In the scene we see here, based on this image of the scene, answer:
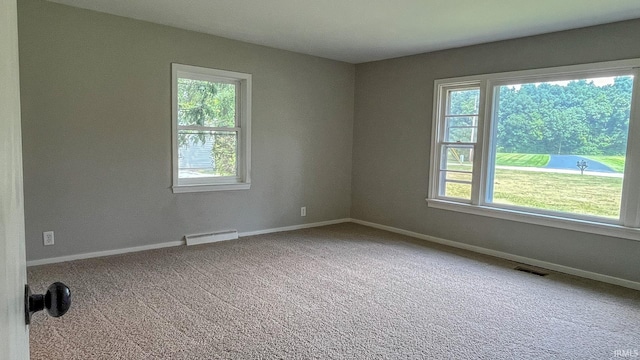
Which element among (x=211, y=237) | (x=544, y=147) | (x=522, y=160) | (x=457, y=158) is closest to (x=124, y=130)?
(x=211, y=237)

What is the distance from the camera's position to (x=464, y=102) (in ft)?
15.5

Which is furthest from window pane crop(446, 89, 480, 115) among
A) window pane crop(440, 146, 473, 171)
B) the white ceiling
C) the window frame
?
the window frame

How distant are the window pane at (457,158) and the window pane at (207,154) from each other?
8.50 feet

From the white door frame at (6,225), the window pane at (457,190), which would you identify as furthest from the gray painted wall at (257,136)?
the white door frame at (6,225)

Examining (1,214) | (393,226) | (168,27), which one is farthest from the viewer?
(393,226)

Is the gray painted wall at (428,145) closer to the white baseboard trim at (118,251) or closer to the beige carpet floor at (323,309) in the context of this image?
the beige carpet floor at (323,309)

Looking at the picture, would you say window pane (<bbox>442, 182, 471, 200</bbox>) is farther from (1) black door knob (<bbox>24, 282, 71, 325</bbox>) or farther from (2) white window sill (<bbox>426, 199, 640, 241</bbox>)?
(1) black door knob (<bbox>24, 282, 71, 325</bbox>)

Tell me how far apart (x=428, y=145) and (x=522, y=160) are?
1117 millimetres

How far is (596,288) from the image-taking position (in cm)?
346

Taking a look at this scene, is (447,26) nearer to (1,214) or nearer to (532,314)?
(532,314)

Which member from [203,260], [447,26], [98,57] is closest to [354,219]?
[203,260]

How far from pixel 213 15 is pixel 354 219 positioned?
3.53 metres

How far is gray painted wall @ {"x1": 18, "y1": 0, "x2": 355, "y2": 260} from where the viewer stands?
3518 mm

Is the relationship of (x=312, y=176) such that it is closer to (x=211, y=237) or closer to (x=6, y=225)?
(x=211, y=237)
